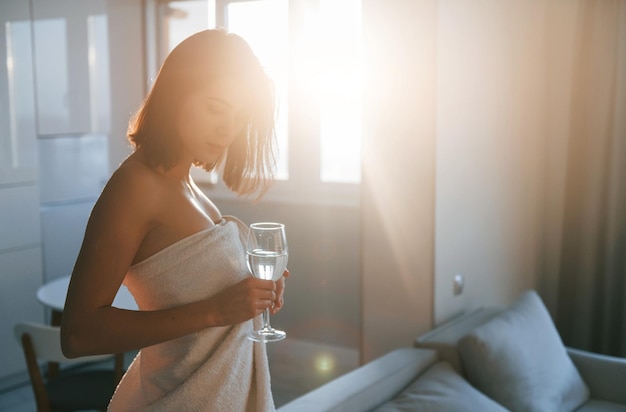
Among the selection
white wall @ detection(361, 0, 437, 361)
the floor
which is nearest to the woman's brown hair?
white wall @ detection(361, 0, 437, 361)

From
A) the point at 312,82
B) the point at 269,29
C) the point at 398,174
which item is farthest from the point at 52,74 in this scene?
the point at 398,174

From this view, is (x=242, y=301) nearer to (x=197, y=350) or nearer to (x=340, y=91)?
(x=197, y=350)

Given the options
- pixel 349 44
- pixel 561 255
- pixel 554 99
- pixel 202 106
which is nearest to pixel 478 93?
pixel 554 99

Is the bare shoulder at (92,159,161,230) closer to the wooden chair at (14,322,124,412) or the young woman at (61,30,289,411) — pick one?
the young woman at (61,30,289,411)

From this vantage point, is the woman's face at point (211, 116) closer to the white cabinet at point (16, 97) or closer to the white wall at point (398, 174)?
the white wall at point (398, 174)

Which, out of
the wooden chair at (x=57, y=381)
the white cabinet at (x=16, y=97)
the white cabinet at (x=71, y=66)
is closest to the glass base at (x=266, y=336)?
the wooden chair at (x=57, y=381)

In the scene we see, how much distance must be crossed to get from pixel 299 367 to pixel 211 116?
3687 mm

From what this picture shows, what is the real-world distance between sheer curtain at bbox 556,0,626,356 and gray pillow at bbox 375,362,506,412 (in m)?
1.51

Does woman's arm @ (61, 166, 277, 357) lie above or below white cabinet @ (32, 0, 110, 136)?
below

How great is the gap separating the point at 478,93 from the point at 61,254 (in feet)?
8.75

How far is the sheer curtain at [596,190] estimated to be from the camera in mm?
3459

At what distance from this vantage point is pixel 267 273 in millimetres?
1152

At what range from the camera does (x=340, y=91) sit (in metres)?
4.70

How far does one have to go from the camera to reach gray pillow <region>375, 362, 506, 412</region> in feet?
7.00
